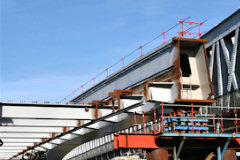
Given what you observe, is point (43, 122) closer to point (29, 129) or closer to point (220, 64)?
point (29, 129)

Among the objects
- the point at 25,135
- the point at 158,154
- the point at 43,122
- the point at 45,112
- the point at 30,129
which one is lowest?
the point at 158,154

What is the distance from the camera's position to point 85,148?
5247 cm

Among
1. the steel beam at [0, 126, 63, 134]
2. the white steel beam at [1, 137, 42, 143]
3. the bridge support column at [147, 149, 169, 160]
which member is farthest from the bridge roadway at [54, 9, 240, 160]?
the bridge support column at [147, 149, 169, 160]

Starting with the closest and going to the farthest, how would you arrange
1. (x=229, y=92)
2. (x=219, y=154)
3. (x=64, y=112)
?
(x=219, y=154) < (x=64, y=112) < (x=229, y=92)

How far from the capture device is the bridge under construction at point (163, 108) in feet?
58.0

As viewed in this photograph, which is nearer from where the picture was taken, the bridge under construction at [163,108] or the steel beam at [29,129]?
the bridge under construction at [163,108]

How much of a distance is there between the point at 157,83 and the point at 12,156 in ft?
90.6

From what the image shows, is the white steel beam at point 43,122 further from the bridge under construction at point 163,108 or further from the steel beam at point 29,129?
the steel beam at point 29,129

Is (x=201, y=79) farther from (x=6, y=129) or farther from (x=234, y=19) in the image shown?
(x=6, y=129)

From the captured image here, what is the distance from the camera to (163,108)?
810 inches

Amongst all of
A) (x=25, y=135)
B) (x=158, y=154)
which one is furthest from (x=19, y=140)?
(x=158, y=154)

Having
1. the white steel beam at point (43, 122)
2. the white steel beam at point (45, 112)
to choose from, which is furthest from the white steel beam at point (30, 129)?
the white steel beam at point (45, 112)

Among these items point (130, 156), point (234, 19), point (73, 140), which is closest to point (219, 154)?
point (234, 19)

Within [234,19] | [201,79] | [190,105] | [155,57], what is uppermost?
[234,19]
